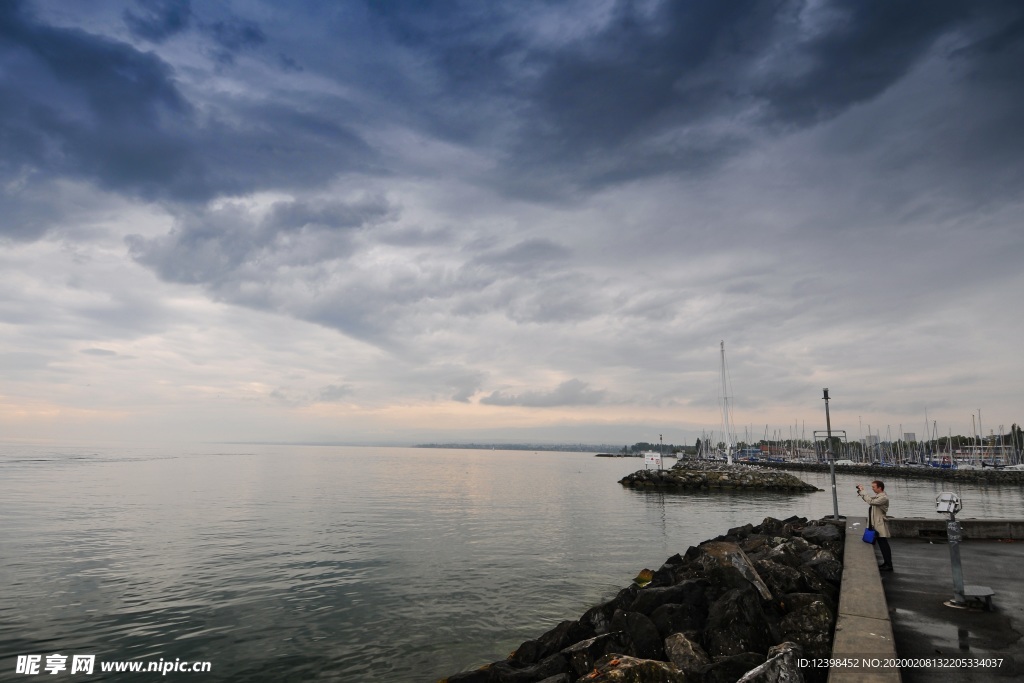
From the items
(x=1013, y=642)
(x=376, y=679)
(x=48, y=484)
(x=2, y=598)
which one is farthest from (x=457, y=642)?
(x=48, y=484)

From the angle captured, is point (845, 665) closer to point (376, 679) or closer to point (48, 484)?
point (376, 679)

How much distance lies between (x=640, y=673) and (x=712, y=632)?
2262mm

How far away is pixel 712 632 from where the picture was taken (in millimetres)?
8656

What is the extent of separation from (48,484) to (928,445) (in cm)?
22093

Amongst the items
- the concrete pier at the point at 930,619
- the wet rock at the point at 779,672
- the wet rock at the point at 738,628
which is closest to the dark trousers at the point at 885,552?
the concrete pier at the point at 930,619

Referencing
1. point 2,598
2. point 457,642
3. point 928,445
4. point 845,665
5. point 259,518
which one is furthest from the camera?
point 928,445

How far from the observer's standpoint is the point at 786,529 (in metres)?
19.3

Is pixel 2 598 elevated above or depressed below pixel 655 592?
below

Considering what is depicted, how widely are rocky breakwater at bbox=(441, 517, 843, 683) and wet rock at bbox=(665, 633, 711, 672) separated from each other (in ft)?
0.05

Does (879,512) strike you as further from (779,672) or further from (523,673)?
(523,673)

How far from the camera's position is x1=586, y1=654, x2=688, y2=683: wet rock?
6.93 metres

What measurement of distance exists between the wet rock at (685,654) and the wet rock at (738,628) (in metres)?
0.30

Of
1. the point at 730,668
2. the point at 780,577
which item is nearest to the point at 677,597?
the point at 780,577

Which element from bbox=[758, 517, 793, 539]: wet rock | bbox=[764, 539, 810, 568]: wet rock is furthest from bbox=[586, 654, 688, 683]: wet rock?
bbox=[758, 517, 793, 539]: wet rock
